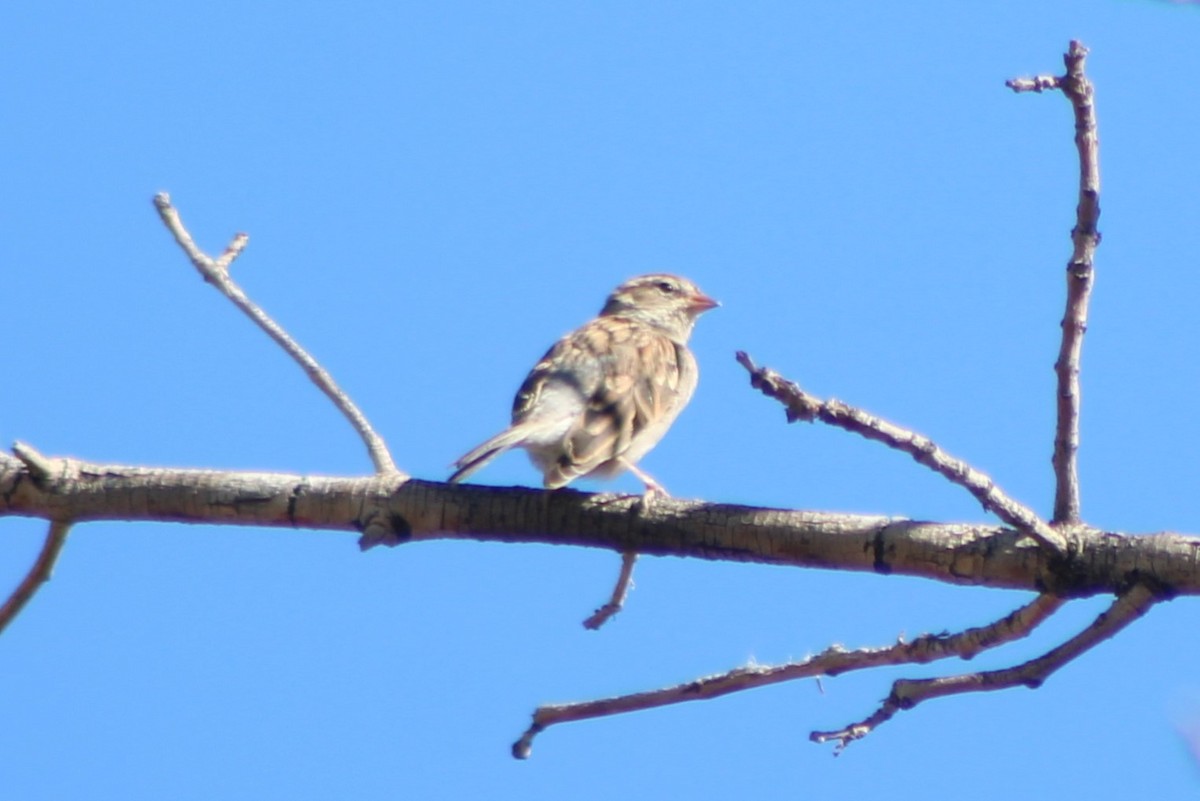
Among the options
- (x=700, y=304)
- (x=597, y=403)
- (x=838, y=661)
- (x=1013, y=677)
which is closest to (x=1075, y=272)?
(x=1013, y=677)

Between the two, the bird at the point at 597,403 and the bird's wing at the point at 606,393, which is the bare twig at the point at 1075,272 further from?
the bird's wing at the point at 606,393

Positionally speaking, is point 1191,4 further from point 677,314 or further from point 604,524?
point 677,314

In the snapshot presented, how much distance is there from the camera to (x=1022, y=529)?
3.27 meters

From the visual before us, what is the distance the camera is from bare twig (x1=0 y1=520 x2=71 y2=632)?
358 cm

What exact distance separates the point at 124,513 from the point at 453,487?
2.72ft

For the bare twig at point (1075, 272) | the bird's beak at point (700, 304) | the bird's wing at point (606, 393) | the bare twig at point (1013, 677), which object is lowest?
the bare twig at point (1013, 677)

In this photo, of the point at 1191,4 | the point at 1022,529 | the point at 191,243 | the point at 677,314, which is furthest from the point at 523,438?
the point at 1191,4

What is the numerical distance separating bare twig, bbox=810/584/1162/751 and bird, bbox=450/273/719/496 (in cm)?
165

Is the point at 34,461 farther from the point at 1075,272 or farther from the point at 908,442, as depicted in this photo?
the point at 1075,272

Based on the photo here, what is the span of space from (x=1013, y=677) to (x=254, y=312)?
234 centimetres

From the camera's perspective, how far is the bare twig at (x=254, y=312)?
4.35m

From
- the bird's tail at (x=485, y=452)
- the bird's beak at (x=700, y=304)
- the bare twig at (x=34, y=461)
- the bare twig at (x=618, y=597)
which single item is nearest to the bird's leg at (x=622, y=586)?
the bare twig at (x=618, y=597)

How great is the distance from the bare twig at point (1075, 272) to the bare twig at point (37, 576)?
234cm

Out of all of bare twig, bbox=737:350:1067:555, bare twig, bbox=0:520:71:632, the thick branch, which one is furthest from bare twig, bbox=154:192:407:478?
bare twig, bbox=737:350:1067:555
